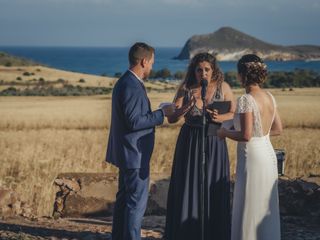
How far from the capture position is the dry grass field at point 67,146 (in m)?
12.1

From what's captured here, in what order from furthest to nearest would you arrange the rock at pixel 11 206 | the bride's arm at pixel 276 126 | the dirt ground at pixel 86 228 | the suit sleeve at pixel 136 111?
1. the rock at pixel 11 206
2. the dirt ground at pixel 86 228
3. the bride's arm at pixel 276 126
4. the suit sleeve at pixel 136 111

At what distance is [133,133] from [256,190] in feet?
3.98

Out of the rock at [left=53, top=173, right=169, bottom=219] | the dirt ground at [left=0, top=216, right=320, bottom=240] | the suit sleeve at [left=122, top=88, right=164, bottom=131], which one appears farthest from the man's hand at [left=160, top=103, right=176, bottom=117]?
the rock at [left=53, top=173, right=169, bottom=219]

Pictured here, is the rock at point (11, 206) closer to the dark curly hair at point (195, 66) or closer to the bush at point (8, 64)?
the dark curly hair at point (195, 66)

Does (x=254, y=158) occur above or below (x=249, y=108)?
below

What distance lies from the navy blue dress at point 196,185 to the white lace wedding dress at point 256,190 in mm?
333

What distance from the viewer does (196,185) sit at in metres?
6.83

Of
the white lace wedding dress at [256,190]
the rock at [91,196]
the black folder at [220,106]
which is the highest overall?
the black folder at [220,106]

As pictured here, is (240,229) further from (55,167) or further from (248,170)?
(55,167)

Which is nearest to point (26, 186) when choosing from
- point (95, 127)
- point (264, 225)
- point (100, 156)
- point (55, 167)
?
point (55, 167)

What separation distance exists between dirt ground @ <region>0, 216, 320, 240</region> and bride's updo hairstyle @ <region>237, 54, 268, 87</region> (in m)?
2.45

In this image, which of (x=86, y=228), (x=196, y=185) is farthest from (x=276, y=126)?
(x=86, y=228)

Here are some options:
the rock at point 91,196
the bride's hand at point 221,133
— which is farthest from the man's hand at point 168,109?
the rock at point 91,196

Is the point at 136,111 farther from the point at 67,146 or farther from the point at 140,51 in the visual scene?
the point at 67,146
